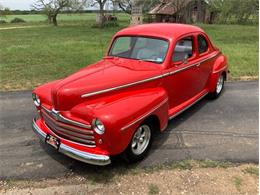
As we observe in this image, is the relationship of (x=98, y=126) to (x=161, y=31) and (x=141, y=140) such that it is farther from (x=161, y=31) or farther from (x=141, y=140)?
(x=161, y=31)

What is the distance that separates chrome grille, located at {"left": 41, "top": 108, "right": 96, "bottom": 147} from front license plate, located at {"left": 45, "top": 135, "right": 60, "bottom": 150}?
0.08 metres

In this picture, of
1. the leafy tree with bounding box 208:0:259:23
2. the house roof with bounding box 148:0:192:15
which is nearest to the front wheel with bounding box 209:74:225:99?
the leafy tree with bounding box 208:0:259:23

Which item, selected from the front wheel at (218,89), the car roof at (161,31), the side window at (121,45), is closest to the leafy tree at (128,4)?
the front wheel at (218,89)

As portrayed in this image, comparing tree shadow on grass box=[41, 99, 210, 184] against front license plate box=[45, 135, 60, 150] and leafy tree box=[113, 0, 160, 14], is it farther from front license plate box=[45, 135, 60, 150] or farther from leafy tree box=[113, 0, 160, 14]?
leafy tree box=[113, 0, 160, 14]

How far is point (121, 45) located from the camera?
5316mm

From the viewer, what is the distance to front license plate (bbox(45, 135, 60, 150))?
3.88 m

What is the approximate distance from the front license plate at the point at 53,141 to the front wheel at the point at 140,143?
3.11 ft

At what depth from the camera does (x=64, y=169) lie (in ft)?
13.3

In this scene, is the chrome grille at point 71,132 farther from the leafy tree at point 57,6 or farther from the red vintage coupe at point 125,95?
the leafy tree at point 57,6

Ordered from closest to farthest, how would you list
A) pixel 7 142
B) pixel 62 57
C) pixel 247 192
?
1. pixel 247 192
2. pixel 7 142
3. pixel 62 57

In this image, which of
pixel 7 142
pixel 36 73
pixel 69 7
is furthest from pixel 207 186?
pixel 69 7

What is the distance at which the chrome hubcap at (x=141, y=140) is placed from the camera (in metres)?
4.05

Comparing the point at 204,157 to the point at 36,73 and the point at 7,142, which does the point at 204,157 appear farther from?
the point at 36,73

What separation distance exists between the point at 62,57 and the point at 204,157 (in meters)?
9.11
